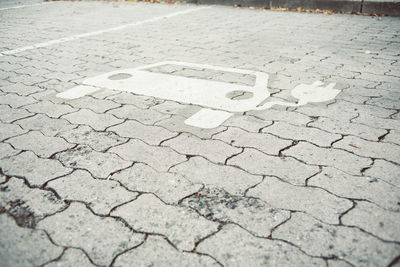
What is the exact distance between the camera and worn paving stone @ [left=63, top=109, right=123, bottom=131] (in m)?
2.93

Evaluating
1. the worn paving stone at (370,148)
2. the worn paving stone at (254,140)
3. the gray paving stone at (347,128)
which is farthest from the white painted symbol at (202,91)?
the worn paving stone at (370,148)

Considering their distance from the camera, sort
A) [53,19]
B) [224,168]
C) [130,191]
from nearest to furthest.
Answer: [130,191] < [224,168] < [53,19]

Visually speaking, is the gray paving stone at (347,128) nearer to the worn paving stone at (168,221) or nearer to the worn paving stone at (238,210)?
the worn paving stone at (238,210)

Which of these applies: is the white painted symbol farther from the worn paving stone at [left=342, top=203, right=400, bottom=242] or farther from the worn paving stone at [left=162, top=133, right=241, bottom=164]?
the worn paving stone at [left=342, top=203, right=400, bottom=242]

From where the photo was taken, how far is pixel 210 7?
959 centimetres

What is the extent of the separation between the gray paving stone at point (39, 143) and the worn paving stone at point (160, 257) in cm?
126

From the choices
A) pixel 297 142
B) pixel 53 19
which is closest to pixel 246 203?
pixel 297 142

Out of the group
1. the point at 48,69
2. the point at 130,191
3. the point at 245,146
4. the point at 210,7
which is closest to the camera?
the point at 130,191

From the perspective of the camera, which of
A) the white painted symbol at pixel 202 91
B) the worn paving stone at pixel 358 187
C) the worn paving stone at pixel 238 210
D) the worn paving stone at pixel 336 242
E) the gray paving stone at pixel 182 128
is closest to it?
the worn paving stone at pixel 336 242

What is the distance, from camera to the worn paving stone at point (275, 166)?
2.19m

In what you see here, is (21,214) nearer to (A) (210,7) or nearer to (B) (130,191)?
(B) (130,191)

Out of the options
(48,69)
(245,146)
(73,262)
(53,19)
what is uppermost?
(53,19)

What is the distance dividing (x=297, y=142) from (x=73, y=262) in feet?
5.98

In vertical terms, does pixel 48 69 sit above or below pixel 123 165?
above
